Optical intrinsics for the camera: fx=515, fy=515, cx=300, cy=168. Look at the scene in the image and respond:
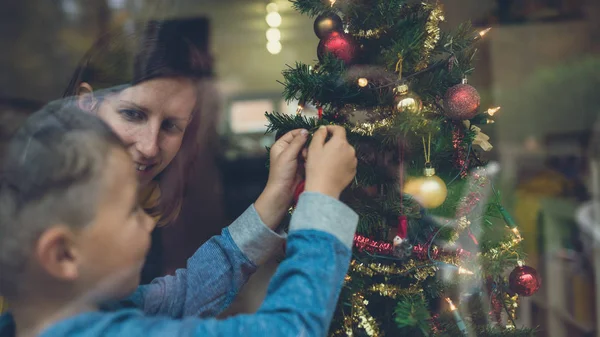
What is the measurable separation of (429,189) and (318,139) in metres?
0.24

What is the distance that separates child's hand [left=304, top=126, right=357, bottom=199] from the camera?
82 centimetres

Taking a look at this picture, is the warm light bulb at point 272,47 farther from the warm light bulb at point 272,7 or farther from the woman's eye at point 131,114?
the woman's eye at point 131,114

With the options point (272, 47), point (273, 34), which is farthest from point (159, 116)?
point (272, 47)

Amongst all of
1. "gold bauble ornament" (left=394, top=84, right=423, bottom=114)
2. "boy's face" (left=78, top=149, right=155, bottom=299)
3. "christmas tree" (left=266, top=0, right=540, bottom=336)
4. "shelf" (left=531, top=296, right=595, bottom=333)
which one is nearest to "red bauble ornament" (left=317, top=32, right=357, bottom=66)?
"christmas tree" (left=266, top=0, right=540, bottom=336)

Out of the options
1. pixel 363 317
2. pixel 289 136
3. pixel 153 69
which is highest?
pixel 153 69

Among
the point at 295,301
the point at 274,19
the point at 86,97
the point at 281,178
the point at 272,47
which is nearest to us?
the point at 295,301

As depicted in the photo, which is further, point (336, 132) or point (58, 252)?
point (336, 132)

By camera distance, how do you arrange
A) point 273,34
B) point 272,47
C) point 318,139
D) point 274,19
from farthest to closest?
1. point 272,47
2. point 273,34
3. point 274,19
4. point 318,139

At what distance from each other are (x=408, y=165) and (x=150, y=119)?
61 centimetres

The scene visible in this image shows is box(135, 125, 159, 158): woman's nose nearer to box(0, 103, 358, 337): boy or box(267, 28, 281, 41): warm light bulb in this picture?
box(0, 103, 358, 337): boy

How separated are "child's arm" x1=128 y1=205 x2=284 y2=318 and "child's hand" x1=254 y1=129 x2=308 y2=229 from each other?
24 mm

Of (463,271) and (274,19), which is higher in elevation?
(274,19)

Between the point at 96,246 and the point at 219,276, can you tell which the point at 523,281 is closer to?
the point at 219,276

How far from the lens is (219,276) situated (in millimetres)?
1033
